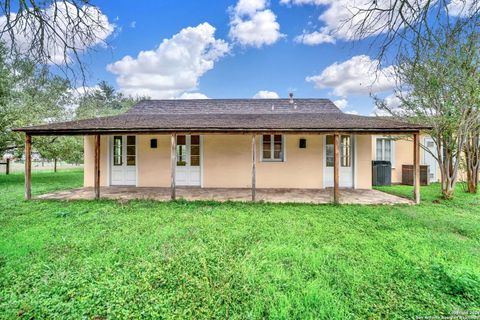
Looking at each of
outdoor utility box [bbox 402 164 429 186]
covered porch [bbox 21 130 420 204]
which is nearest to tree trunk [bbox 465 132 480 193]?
outdoor utility box [bbox 402 164 429 186]

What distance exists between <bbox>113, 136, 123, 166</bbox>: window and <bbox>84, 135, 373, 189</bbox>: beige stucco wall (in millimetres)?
322

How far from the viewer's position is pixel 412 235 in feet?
14.0

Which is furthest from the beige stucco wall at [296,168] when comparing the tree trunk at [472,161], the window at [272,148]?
the tree trunk at [472,161]

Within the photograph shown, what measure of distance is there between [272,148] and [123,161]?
5.97 metres

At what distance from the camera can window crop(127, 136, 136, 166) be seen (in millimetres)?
9133

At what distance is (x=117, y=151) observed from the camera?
9.18 meters

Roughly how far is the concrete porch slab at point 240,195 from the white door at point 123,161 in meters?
0.49

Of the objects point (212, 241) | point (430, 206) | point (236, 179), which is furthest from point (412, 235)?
point (236, 179)

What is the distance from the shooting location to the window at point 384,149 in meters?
10.8

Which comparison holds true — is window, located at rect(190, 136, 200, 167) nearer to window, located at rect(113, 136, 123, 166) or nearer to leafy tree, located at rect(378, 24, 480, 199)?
window, located at rect(113, 136, 123, 166)

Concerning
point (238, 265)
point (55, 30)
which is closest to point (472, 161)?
point (238, 265)

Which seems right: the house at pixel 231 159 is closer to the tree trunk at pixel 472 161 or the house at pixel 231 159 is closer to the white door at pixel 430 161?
the tree trunk at pixel 472 161

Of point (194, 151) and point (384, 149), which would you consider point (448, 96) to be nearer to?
point (384, 149)

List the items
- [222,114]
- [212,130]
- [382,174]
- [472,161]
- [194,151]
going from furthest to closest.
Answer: [222,114] < [382,174] < [194,151] < [472,161] < [212,130]
